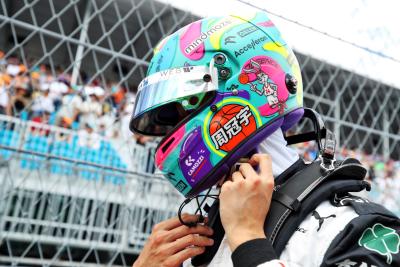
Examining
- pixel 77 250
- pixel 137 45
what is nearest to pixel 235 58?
pixel 77 250

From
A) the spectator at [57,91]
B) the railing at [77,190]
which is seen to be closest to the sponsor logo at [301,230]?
the railing at [77,190]

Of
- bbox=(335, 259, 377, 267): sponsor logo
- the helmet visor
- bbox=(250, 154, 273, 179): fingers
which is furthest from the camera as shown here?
the helmet visor

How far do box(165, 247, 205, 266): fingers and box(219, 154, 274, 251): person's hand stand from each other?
11 cm

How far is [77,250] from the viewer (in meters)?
2.97

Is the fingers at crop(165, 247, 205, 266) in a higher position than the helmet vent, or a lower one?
lower

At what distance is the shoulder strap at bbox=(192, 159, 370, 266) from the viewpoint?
2.12ft

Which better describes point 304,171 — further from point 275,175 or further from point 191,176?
point 191,176

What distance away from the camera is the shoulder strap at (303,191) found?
647mm

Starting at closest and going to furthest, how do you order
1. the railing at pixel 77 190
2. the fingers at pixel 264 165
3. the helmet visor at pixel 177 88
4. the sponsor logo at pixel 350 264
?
the sponsor logo at pixel 350 264 < the fingers at pixel 264 165 < the helmet visor at pixel 177 88 < the railing at pixel 77 190

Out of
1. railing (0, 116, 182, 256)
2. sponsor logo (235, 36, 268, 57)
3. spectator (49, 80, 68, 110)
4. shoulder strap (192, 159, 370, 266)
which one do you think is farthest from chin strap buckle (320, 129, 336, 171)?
spectator (49, 80, 68, 110)

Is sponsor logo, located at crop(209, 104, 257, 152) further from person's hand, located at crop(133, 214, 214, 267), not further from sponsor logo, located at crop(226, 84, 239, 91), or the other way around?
person's hand, located at crop(133, 214, 214, 267)

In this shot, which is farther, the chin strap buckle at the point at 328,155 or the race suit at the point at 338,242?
the chin strap buckle at the point at 328,155

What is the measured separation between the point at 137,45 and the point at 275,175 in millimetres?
5044

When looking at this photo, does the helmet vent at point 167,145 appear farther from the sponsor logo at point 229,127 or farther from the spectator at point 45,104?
the spectator at point 45,104
